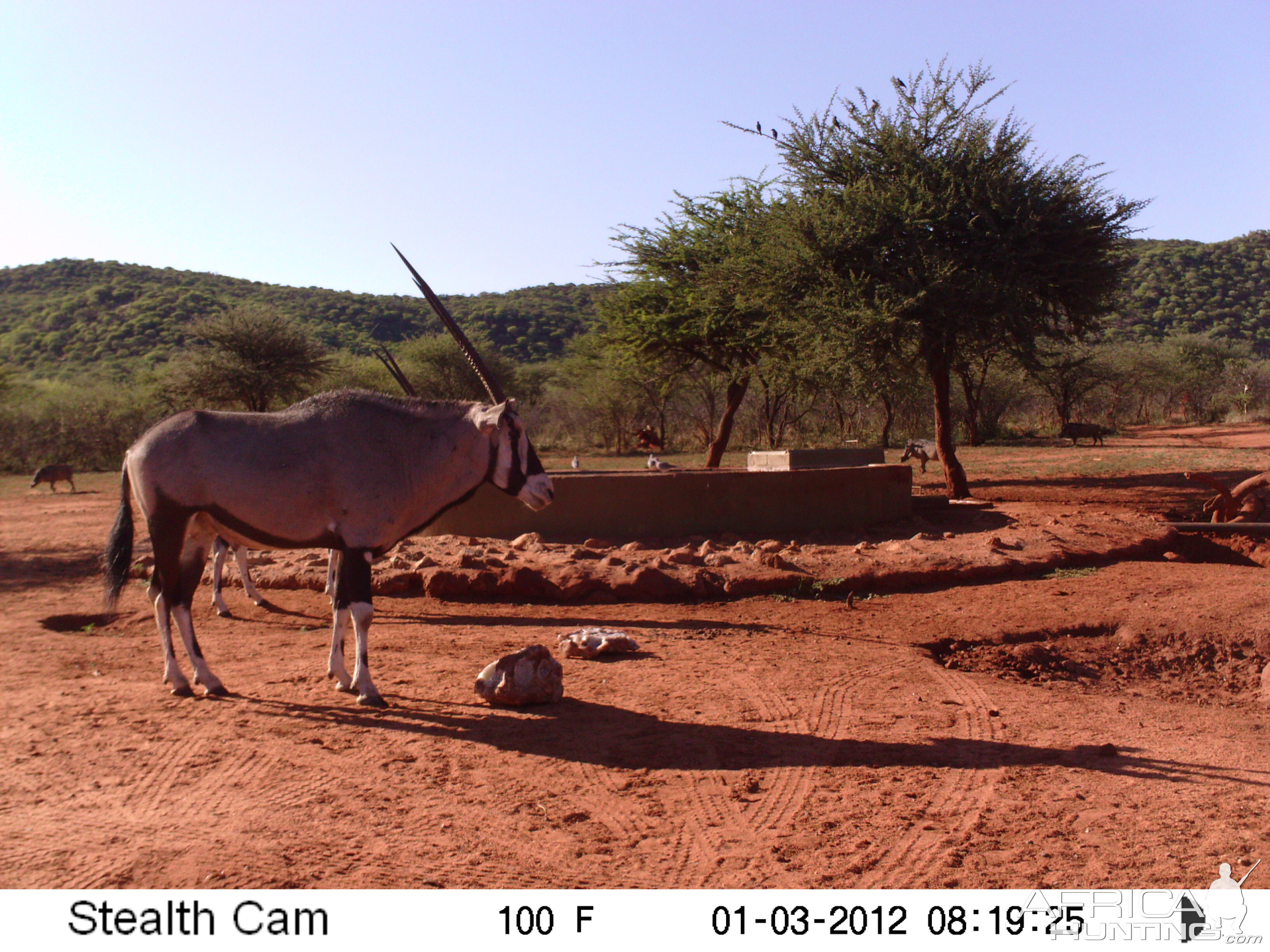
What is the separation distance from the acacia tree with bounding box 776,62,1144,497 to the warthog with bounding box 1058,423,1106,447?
1815 centimetres

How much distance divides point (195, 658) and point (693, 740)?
3.39 meters

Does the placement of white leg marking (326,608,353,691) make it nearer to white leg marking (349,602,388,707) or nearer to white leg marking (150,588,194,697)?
white leg marking (349,602,388,707)

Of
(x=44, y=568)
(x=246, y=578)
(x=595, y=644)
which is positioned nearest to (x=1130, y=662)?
(x=595, y=644)

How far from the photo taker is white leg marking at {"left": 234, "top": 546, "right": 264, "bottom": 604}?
370 inches

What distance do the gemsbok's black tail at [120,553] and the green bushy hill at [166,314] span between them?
42.0m

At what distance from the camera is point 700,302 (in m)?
20.6

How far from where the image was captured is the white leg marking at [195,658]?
20.2 ft

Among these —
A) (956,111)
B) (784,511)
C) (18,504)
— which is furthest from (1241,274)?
(18,504)

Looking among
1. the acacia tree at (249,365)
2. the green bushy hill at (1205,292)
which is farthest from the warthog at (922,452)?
the green bushy hill at (1205,292)

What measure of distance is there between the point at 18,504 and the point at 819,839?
23.8 meters

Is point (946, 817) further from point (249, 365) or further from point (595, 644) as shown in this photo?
point (249, 365)

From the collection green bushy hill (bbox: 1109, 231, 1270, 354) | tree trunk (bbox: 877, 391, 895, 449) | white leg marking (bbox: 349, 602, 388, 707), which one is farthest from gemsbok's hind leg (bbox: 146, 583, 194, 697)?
green bushy hill (bbox: 1109, 231, 1270, 354)

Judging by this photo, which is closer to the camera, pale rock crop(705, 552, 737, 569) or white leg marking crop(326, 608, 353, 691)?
white leg marking crop(326, 608, 353, 691)

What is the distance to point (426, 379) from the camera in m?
42.9
